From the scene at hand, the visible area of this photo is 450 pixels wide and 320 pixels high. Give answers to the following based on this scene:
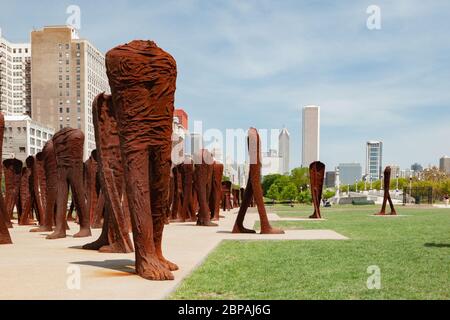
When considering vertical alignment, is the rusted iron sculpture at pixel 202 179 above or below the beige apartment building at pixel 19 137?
below

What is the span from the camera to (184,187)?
69.2ft

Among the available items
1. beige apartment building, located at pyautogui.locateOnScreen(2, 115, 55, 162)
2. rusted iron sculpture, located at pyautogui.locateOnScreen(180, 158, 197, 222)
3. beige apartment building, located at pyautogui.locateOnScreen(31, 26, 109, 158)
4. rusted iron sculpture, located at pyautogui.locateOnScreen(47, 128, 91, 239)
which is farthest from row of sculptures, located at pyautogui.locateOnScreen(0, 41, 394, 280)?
beige apartment building, located at pyautogui.locateOnScreen(31, 26, 109, 158)

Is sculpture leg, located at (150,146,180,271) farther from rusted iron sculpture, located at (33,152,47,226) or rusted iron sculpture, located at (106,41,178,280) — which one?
rusted iron sculpture, located at (33,152,47,226)

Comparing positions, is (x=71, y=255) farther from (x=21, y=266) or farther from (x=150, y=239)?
(x=150, y=239)

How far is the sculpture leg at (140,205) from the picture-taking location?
7.36 metres

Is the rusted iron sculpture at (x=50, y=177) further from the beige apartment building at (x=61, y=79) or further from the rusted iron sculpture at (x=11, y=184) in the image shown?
the beige apartment building at (x=61, y=79)

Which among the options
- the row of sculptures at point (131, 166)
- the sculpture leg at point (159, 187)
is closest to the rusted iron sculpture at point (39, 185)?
the row of sculptures at point (131, 166)

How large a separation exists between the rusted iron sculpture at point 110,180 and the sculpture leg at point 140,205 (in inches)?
→ 115

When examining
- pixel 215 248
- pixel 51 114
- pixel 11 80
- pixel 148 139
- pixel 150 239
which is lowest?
pixel 215 248

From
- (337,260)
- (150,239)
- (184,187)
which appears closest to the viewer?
(150,239)

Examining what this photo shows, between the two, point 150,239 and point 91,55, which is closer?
point 150,239

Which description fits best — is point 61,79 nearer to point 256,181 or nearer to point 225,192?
point 225,192
